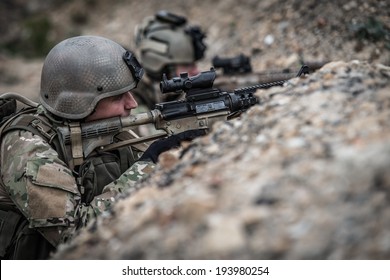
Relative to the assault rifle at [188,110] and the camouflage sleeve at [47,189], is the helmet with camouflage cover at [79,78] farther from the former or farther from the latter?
the camouflage sleeve at [47,189]

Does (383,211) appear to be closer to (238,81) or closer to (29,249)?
(29,249)

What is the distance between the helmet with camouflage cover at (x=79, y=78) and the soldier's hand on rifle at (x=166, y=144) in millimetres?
491

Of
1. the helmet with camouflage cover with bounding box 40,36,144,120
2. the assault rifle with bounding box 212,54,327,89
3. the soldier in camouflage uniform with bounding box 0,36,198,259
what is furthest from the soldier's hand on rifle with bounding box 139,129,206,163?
the assault rifle with bounding box 212,54,327,89

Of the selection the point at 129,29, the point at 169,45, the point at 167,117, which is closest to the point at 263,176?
the point at 167,117

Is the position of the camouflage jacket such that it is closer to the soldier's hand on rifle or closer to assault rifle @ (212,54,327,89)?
the soldier's hand on rifle

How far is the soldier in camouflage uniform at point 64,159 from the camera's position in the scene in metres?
3.66

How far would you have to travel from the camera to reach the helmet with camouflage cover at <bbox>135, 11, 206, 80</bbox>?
26.2ft

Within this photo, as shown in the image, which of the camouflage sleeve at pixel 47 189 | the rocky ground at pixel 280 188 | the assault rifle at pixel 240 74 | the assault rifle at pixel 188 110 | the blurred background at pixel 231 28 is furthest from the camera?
the blurred background at pixel 231 28

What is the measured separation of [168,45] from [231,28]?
3.00 meters

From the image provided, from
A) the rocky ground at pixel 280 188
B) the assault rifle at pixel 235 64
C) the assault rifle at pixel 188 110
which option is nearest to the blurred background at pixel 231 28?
the assault rifle at pixel 235 64

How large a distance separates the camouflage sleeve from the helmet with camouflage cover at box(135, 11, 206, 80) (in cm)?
432

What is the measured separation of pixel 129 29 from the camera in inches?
524

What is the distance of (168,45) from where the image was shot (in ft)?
26.3

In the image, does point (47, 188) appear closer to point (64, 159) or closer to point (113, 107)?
point (64, 159)
